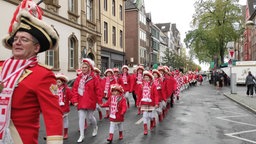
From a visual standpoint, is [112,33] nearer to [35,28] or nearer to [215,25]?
[215,25]

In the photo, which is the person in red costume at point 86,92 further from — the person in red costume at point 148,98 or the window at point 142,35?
the window at point 142,35

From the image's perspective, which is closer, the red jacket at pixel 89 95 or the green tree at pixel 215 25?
the red jacket at pixel 89 95

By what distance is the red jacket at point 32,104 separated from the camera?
245 cm

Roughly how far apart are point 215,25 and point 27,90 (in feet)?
174

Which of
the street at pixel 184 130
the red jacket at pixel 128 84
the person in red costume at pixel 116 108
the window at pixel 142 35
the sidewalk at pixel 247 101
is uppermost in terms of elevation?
the window at pixel 142 35

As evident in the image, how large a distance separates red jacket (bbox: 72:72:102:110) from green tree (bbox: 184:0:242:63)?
44941 mm

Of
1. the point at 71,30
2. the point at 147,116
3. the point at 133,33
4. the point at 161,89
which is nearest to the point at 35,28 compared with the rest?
the point at 147,116

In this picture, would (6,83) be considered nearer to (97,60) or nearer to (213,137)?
Answer: (213,137)

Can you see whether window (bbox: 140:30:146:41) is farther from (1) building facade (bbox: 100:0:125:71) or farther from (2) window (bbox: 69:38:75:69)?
(2) window (bbox: 69:38:75:69)

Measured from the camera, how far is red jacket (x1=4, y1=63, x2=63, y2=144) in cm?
245

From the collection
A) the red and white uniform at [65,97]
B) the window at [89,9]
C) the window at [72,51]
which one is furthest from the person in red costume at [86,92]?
the window at [89,9]

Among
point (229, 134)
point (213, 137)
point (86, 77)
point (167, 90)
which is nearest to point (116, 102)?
point (86, 77)

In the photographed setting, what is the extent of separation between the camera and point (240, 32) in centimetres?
5312

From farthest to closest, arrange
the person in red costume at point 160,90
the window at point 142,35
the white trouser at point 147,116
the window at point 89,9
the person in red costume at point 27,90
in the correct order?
the window at point 142,35 → the window at point 89,9 → the person in red costume at point 160,90 → the white trouser at point 147,116 → the person in red costume at point 27,90
